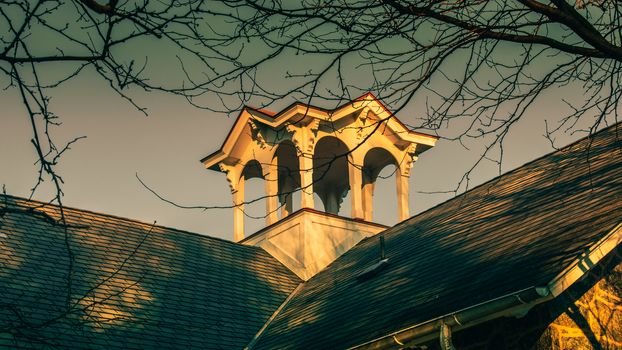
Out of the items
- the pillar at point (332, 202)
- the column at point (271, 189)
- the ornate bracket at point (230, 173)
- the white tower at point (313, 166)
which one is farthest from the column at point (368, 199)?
the ornate bracket at point (230, 173)

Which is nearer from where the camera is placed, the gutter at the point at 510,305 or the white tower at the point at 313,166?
the gutter at the point at 510,305

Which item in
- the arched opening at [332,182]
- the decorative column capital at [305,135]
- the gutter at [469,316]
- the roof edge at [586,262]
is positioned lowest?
the gutter at [469,316]

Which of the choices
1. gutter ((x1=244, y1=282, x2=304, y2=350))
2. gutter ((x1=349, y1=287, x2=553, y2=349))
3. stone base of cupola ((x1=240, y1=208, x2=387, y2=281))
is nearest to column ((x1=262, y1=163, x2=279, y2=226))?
stone base of cupola ((x1=240, y1=208, x2=387, y2=281))

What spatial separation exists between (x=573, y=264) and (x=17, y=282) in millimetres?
8368

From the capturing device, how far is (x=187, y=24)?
6434 mm

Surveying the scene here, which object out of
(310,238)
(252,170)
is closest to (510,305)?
(310,238)

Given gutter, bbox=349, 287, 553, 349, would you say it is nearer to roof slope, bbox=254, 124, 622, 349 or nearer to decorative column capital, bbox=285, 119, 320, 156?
roof slope, bbox=254, 124, 622, 349

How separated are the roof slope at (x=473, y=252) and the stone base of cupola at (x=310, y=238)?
5.10 ft

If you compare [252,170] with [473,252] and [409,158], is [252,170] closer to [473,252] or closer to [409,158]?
[409,158]

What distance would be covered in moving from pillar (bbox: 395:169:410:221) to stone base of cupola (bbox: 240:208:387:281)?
1.72ft

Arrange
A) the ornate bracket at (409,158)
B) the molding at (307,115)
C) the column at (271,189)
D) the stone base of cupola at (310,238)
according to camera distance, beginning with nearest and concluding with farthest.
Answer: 1. the molding at (307,115)
2. the stone base of cupola at (310,238)
3. the column at (271,189)
4. the ornate bracket at (409,158)

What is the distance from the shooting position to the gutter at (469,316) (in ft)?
29.8

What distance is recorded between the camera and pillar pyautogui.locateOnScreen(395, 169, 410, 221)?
65.5 ft

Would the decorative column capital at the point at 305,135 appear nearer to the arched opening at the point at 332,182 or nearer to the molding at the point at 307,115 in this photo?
the molding at the point at 307,115
